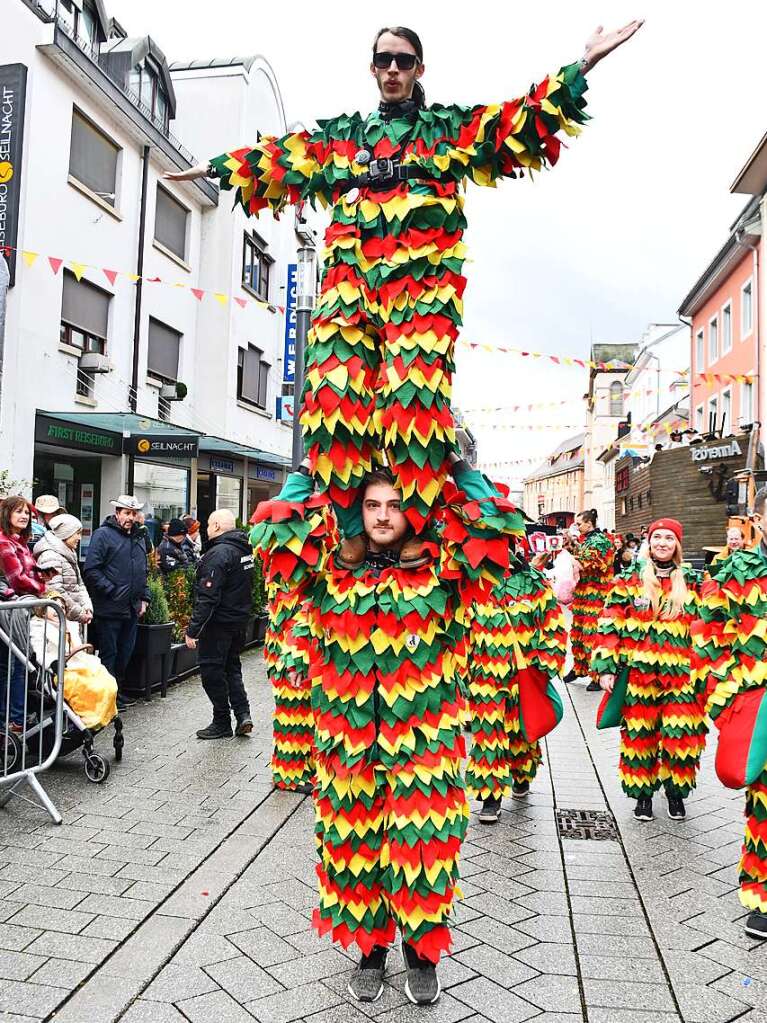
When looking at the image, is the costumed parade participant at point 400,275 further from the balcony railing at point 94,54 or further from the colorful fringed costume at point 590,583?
the balcony railing at point 94,54

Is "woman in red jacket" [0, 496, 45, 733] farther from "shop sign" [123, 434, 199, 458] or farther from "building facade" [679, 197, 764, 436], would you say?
"building facade" [679, 197, 764, 436]

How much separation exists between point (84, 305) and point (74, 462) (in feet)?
9.38

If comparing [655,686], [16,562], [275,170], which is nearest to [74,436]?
[16,562]

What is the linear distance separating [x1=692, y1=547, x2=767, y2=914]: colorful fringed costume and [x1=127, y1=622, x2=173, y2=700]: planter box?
5.31 m

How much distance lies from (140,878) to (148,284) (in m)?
14.8

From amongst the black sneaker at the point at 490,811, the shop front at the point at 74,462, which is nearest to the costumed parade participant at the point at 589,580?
the black sneaker at the point at 490,811

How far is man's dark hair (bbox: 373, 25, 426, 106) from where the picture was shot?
3039 millimetres

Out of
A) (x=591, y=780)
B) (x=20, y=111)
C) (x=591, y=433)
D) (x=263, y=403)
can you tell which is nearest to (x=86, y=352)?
(x=20, y=111)

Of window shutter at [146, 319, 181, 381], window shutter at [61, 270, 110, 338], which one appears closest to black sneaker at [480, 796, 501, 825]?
window shutter at [61, 270, 110, 338]

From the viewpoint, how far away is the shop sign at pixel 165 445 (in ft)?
47.5

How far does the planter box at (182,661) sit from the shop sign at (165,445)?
19.4ft

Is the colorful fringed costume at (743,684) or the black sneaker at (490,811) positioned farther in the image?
the black sneaker at (490,811)

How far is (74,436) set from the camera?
13.9 m

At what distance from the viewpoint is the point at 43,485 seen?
46.6 feet
